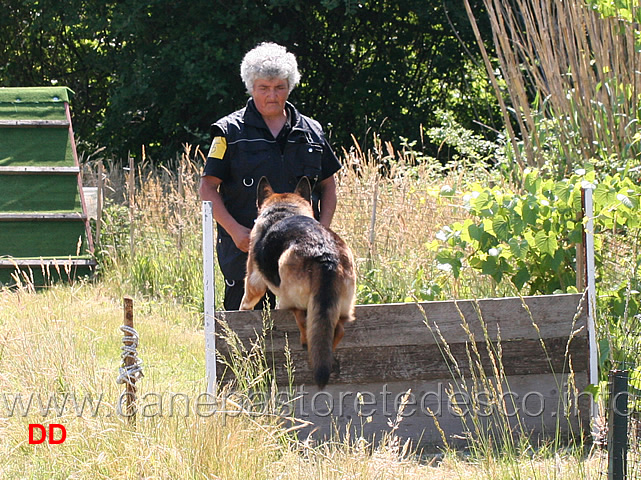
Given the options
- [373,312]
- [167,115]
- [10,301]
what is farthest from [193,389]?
[167,115]

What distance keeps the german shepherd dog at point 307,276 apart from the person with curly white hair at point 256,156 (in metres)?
0.32

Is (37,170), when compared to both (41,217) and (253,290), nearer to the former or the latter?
(41,217)

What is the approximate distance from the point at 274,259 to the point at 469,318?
40.0 inches

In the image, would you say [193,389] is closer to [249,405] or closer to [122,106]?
[249,405]

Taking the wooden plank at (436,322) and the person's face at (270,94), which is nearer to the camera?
the wooden plank at (436,322)

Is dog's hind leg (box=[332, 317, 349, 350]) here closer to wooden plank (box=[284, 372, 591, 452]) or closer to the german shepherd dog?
the german shepherd dog

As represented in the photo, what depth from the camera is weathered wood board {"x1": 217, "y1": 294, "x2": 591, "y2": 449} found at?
3688 millimetres

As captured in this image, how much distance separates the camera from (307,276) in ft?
11.7

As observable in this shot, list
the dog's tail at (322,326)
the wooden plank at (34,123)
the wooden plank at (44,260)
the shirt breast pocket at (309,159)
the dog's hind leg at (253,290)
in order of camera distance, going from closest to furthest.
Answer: the dog's tail at (322,326) → the dog's hind leg at (253,290) → the shirt breast pocket at (309,159) → the wooden plank at (44,260) → the wooden plank at (34,123)

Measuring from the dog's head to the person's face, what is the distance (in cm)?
40

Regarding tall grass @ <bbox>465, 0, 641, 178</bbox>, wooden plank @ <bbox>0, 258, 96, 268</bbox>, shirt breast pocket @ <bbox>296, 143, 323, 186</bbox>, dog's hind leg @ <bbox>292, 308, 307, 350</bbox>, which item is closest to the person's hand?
shirt breast pocket @ <bbox>296, 143, 323, 186</bbox>

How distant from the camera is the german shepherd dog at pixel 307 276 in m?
3.50

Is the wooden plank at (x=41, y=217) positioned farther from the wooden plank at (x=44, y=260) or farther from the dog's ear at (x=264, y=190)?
the dog's ear at (x=264, y=190)

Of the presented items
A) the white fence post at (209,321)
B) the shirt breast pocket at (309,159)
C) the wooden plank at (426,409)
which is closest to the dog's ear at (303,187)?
the shirt breast pocket at (309,159)
